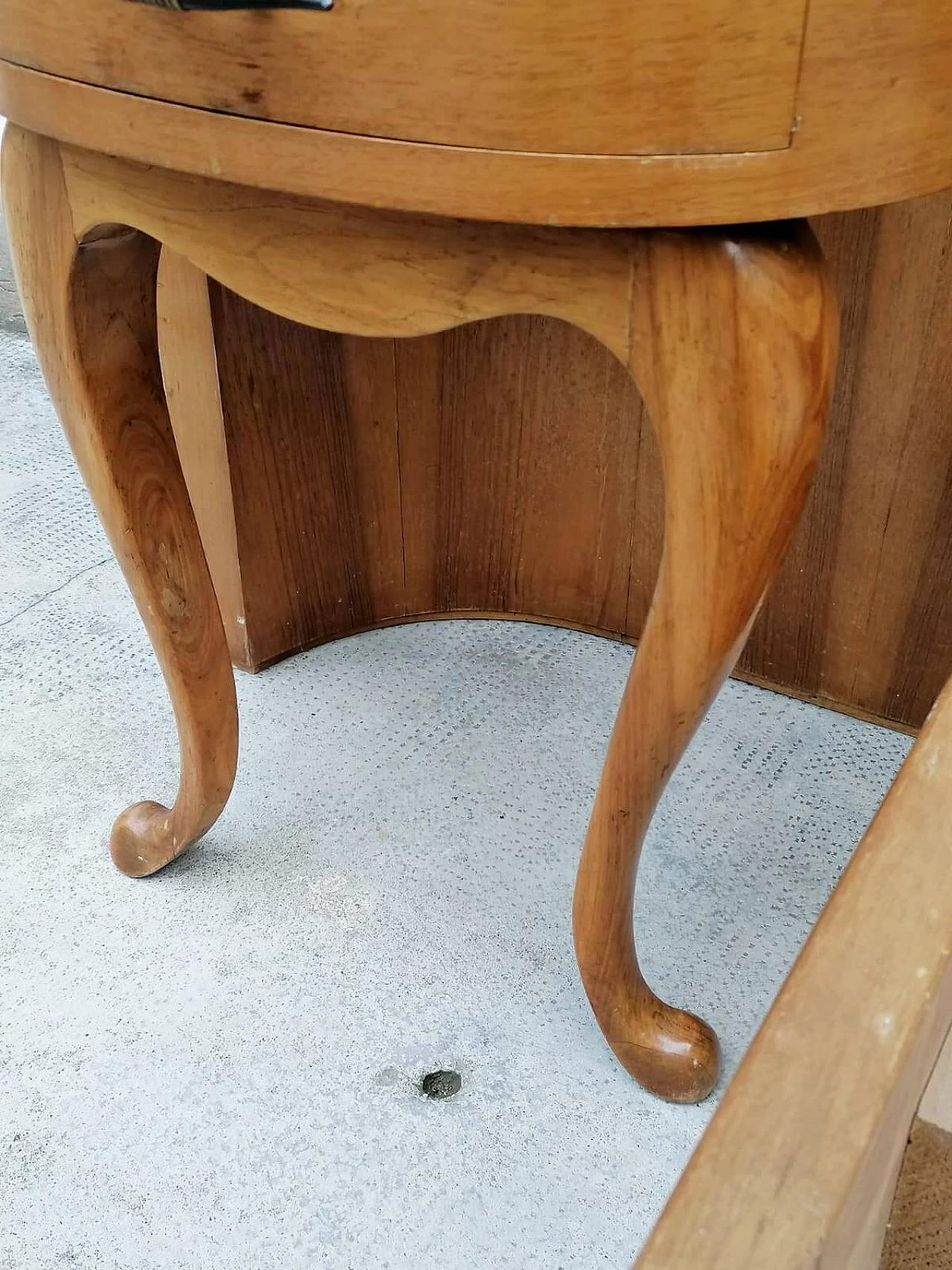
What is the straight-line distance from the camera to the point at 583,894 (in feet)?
2.30

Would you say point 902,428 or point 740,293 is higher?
point 740,293

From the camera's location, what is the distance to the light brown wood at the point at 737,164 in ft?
1.39

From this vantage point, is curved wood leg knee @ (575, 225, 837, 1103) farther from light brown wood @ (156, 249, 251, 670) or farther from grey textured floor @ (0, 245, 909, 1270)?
light brown wood @ (156, 249, 251, 670)

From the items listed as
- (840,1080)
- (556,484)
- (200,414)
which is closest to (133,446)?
(200,414)

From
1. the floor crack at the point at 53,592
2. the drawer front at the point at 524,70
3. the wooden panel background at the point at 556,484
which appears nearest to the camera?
the drawer front at the point at 524,70

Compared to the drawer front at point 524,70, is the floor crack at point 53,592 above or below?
below

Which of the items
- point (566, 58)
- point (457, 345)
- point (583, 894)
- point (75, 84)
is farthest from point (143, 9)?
point (457, 345)

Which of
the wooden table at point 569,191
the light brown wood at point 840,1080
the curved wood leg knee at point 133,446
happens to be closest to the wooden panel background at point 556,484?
the curved wood leg knee at point 133,446

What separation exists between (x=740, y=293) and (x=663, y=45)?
0.34 ft

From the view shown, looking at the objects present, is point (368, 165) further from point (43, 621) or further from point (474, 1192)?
point (43, 621)

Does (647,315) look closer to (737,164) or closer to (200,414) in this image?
(737,164)

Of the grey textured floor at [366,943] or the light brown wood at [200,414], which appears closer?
the grey textured floor at [366,943]

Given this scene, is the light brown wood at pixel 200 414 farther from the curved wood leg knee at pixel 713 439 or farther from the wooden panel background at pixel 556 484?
the curved wood leg knee at pixel 713 439

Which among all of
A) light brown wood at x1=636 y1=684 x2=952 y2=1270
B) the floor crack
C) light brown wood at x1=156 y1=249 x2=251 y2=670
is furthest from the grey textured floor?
light brown wood at x1=636 y1=684 x2=952 y2=1270
